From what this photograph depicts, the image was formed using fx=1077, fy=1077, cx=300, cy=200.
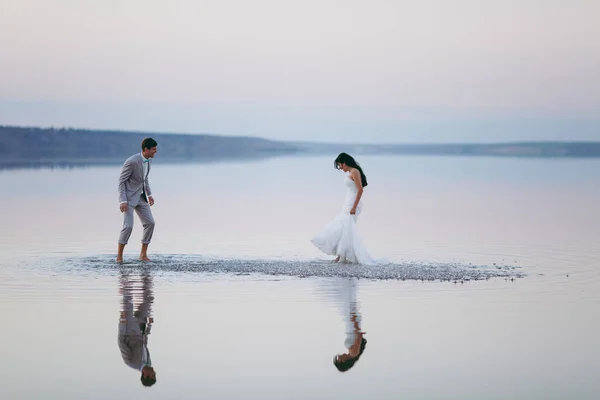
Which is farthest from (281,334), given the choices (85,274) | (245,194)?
(245,194)

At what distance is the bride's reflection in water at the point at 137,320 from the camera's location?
10.5 meters

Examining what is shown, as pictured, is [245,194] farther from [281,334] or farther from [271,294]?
[281,334]

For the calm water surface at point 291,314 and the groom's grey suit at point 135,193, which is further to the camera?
the groom's grey suit at point 135,193

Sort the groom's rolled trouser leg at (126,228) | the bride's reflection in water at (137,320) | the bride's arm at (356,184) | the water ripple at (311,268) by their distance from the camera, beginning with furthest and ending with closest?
the bride's arm at (356,184) < the groom's rolled trouser leg at (126,228) < the water ripple at (311,268) < the bride's reflection in water at (137,320)

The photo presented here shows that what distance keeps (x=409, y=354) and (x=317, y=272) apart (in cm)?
677

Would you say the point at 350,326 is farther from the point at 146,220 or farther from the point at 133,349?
the point at 146,220

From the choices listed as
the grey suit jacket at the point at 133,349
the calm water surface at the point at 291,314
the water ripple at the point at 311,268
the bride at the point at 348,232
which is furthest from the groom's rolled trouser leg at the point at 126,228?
the grey suit jacket at the point at 133,349

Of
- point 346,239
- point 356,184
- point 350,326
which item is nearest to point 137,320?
point 350,326

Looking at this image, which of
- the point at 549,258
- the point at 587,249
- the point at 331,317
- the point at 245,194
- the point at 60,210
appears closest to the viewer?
the point at 331,317

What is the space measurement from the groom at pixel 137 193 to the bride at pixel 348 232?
10.1ft

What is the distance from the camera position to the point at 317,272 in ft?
58.5

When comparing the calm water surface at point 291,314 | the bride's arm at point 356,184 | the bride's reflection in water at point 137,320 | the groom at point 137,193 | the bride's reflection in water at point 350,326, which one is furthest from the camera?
the bride's arm at point 356,184

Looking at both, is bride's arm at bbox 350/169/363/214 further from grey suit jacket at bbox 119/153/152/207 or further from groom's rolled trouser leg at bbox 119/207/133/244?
groom's rolled trouser leg at bbox 119/207/133/244

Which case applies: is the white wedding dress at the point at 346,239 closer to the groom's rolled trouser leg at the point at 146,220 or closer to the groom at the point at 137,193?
the groom's rolled trouser leg at the point at 146,220
